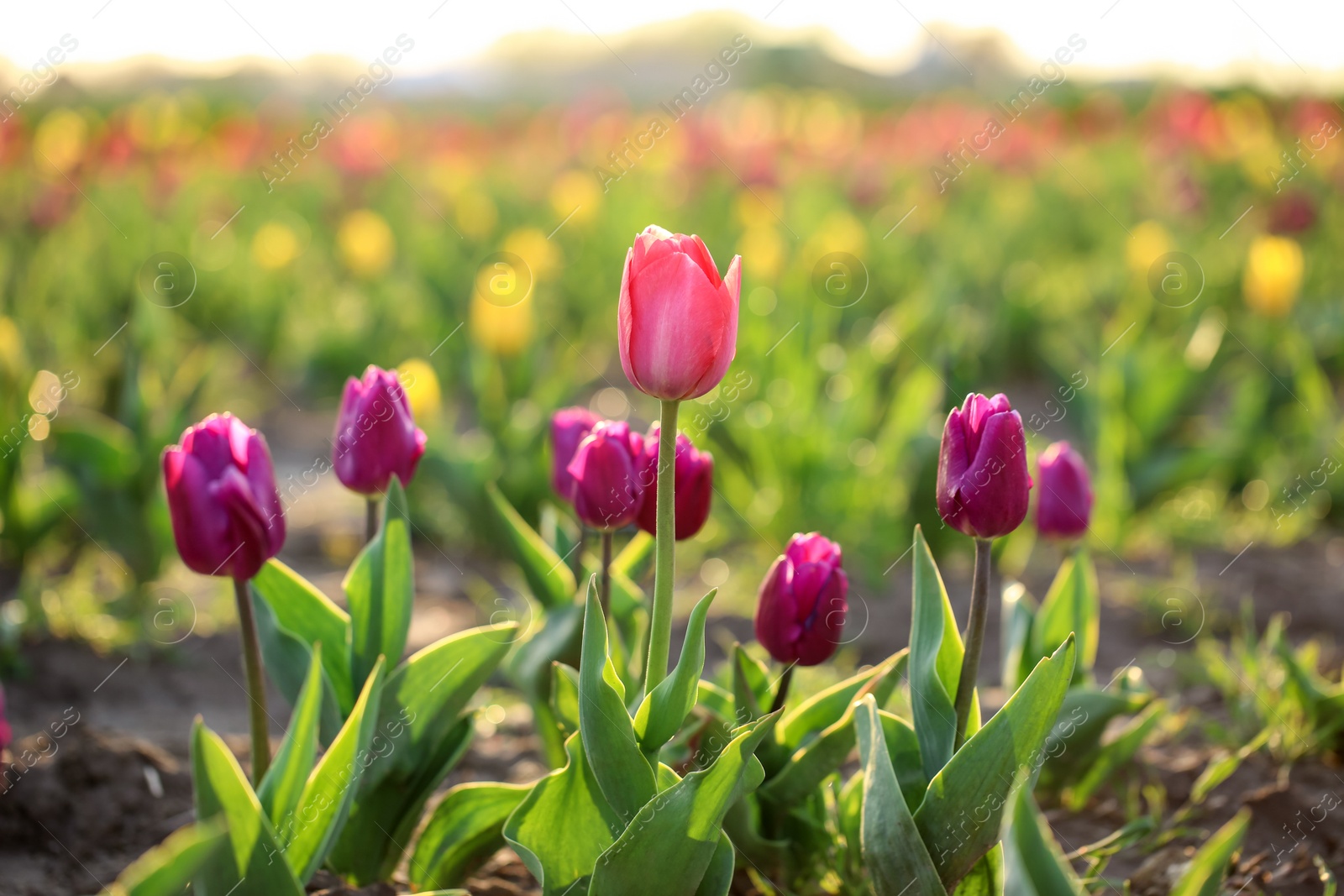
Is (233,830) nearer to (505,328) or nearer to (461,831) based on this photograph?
(461,831)

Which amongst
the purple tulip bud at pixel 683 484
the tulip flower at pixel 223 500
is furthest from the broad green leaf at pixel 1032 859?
the tulip flower at pixel 223 500

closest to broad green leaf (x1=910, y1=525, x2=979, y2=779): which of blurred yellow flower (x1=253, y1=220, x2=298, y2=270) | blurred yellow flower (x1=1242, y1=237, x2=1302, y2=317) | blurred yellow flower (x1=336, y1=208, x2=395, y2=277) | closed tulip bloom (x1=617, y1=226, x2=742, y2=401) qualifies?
closed tulip bloom (x1=617, y1=226, x2=742, y2=401)

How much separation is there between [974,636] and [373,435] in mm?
789

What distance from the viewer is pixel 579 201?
5.90m

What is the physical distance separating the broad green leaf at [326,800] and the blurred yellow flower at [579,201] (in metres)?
4.91

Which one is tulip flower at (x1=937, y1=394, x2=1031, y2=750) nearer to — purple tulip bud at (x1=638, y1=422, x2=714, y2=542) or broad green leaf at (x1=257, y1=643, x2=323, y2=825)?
purple tulip bud at (x1=638, y1=422, x2=714, y2=542)

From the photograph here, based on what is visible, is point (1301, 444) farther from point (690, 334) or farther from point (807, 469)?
point (690, 334)

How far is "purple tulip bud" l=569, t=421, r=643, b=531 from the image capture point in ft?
4.43

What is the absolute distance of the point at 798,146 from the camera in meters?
7.74

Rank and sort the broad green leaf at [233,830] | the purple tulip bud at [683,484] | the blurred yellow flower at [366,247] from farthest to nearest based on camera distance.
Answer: the blurred yellow flower at [366,247] → the purple tulip bud at [683,484] → the broad green leaf at [233,830]

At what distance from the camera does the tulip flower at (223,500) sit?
1232 millimetres

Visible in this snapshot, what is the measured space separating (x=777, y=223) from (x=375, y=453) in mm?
4882

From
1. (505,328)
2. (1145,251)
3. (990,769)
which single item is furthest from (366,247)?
(990,769)

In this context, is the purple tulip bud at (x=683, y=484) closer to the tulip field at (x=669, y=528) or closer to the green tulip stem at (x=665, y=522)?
the tulip field at (x=669, y=528)
